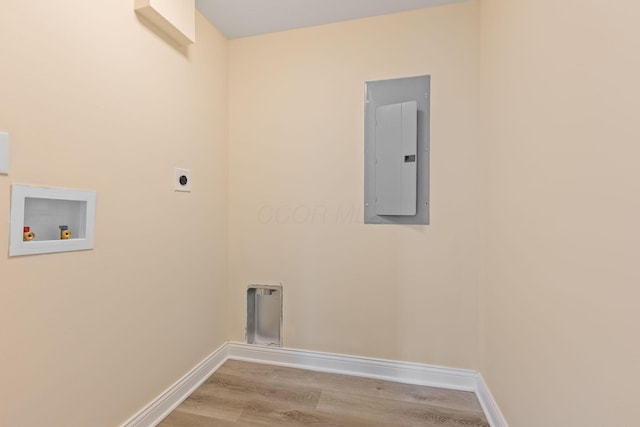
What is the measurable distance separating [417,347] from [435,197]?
1.01 metres

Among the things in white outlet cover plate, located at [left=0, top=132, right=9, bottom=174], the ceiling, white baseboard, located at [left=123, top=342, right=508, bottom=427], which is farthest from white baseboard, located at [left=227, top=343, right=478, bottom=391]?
the ceiling

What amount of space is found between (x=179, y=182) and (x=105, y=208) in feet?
1.63

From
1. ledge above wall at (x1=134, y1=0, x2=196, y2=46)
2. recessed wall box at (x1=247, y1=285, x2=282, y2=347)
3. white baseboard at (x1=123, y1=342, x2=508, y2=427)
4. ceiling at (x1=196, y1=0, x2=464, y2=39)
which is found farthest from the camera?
recessed wall box at (x1=247, y1=285, x2=282, y2=347)

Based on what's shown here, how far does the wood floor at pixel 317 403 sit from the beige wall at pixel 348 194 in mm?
213

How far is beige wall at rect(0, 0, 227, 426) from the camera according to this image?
1013 millimetres

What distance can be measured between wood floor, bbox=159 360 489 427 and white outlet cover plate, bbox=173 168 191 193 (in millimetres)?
Answer: 1301

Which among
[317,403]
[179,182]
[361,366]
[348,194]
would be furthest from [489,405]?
[179,182]

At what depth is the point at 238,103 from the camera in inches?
89.3

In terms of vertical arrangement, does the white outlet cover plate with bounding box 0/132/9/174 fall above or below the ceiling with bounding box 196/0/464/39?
below

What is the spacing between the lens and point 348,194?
2062 mm

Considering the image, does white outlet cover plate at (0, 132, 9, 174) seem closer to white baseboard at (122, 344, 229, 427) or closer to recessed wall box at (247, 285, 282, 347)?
white baseboard at (122, 344, 229, 427)

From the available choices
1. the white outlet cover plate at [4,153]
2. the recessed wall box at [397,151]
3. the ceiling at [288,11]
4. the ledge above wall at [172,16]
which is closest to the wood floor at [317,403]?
the recessed wall box at [397,151]

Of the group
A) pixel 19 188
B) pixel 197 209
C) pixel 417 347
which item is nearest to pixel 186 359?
pixel 197 209

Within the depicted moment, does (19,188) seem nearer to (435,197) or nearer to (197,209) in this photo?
(197,209)
